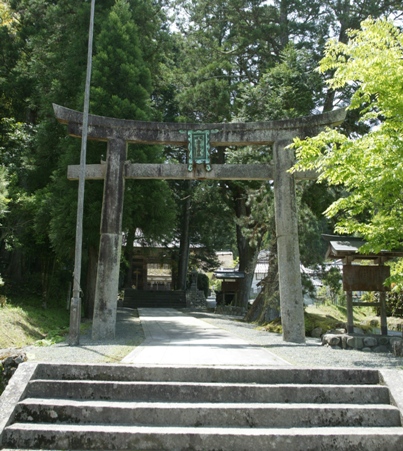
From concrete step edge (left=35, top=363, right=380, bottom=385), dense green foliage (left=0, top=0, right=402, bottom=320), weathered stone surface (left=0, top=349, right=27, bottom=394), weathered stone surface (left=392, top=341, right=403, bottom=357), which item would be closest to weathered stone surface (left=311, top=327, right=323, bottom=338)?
dense green foliage (left=0, top=0, right=402, bottom=320)

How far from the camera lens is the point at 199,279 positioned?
3894 cm

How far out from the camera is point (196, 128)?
1186cm

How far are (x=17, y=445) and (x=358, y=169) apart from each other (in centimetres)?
625

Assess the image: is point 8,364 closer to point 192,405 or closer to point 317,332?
point 192,405

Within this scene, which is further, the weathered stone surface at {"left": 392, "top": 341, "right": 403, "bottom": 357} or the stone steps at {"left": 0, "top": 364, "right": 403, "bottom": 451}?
the weathered stone surface at {"left": 392, "top": 341, "right": 403, "bottom": 357}

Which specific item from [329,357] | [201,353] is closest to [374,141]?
[329,357]

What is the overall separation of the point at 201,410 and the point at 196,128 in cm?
828

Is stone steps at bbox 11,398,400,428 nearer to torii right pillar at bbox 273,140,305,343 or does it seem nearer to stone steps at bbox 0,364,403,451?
stone steps at bbox 0,364,403,451

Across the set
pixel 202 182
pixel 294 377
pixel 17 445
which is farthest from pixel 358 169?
pixel 202 182

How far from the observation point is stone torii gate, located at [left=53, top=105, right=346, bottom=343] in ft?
36.1

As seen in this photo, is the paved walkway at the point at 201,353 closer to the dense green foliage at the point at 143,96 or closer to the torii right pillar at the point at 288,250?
the torii right pillar at the point at 288,250

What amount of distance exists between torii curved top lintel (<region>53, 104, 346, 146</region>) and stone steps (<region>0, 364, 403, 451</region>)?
7.22 meters

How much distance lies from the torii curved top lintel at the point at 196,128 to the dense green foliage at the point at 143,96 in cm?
196

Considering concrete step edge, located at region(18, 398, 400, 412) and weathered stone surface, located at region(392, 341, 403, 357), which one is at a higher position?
weathered stone surface, located at region(392, 341, 403, 357)
